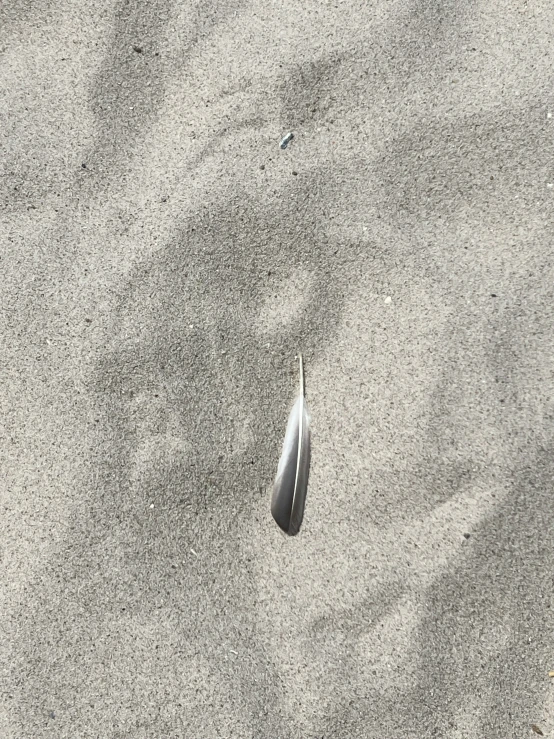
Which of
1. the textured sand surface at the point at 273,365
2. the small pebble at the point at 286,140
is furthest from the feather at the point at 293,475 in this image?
the small pebble at the point at 286,140

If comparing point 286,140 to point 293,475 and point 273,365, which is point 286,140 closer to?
point 273,365

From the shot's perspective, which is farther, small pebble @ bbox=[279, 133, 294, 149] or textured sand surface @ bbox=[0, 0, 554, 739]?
small pebble @ bbox=[279, 133, 294, 149]

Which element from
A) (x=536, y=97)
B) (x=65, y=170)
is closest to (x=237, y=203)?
(x=65, y=170)

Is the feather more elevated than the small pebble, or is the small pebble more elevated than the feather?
the small pebble

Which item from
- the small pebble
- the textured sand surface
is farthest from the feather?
the small pebble

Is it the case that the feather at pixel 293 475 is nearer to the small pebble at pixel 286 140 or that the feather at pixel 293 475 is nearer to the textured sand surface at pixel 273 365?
the textured sand surface at pixel 273 365

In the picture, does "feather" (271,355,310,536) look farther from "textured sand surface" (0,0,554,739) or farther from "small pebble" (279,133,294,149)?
"small pebble" (279,133,294,149)
